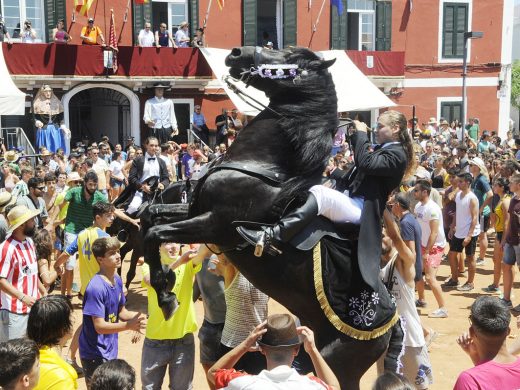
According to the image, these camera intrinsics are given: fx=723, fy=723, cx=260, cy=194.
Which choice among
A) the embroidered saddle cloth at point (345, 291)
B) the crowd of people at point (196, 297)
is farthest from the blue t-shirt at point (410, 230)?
the embroidered saddle cloth at point (345, 291)

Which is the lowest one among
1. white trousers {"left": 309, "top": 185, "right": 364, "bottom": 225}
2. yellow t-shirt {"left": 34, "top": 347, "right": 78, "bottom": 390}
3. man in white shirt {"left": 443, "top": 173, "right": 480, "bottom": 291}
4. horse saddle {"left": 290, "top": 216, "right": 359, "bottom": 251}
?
man in white shirt {"left": 443, "top": 173, "right": 480, "bottom": 291}

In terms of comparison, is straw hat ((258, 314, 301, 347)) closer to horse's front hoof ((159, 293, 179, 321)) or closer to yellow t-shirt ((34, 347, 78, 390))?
yellow t-shirt ((34, 347, 78, 390))

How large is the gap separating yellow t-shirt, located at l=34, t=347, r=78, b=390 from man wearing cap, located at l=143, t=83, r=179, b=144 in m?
17.5

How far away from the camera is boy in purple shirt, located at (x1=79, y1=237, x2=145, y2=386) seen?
559 centimetres

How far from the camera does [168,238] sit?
4.86 metres

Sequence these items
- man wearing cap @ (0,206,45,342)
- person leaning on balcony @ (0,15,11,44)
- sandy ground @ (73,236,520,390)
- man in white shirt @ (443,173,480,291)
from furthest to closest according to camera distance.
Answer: person leaning on balcony @ (0,15,11,44)
man in white shirt @ (443,173,480,291)
sandy ground @ (73,236,520,390)
man wearing cap @ (0,206,45,342)

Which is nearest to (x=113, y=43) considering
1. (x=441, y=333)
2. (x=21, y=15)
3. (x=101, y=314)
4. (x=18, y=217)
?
(x=21, y=15)

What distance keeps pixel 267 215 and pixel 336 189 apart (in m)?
0.58

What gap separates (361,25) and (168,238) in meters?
23.2

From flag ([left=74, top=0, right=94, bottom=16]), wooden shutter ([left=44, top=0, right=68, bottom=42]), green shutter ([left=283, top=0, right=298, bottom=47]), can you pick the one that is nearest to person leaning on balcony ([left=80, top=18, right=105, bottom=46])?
flag ([left=74, top=0, right=94, bottom=16])

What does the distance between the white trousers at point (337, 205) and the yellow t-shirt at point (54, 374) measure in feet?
6.03

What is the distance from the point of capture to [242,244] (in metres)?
4.76

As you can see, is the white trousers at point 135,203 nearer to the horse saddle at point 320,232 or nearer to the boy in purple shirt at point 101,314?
the boy in purple shirt at point 101,314

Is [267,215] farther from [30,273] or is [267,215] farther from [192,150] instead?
[192,150]
